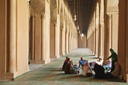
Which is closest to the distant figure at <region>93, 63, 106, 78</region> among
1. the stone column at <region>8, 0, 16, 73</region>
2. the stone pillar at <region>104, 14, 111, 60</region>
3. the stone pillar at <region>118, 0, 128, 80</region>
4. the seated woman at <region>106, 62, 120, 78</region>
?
the seated woman at <region>106, 62, 120, 78</region>

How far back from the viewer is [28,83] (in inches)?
258

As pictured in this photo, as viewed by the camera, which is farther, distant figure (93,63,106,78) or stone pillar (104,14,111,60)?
stone pillar (104,14,111,60)

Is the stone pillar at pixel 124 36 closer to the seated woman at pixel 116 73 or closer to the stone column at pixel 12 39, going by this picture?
the seated woman at pixel 116 73

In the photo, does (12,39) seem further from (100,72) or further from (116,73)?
(116,73)

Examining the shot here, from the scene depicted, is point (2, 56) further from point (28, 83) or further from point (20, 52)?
point (28, 83)

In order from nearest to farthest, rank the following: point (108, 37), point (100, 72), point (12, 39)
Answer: point (12, 39) < point (100, 72) < point (108, 37)

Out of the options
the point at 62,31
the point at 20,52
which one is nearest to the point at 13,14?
the point at 20,52

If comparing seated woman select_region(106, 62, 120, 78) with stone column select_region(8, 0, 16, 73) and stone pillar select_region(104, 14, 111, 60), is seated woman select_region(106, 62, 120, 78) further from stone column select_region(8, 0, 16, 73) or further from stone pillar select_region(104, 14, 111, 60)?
stone column select_region(8, 0, 16, 73)

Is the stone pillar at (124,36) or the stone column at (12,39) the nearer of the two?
the stone pillar at (124,36)

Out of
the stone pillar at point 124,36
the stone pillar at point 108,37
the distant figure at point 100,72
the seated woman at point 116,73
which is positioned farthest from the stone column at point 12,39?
the stone pillar at point 108,37

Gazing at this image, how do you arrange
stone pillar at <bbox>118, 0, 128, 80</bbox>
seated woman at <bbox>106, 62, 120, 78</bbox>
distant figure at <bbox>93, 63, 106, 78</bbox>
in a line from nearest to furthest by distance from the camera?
stone pillar at <bbox>118, 0, 128, 80</bbox>
distant figure at <bbox>93, 63, 106, 78</bbox>
seated woman at <bbox>106, 62, 120, 78</bbox>

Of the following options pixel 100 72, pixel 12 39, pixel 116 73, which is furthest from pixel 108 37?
pixel 12 39

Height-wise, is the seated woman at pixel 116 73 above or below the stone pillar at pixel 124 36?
below

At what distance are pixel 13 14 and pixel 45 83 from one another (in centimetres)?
344
